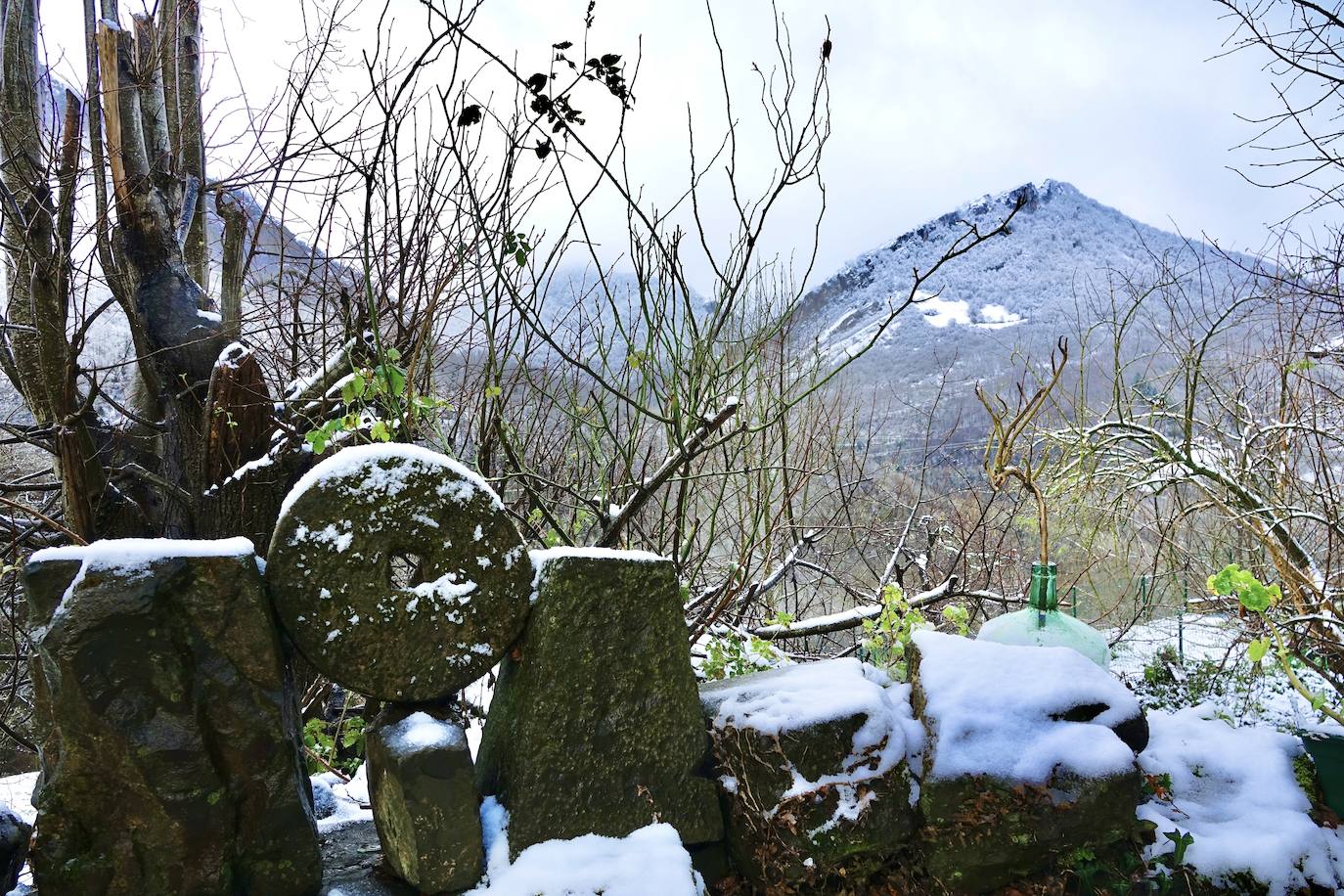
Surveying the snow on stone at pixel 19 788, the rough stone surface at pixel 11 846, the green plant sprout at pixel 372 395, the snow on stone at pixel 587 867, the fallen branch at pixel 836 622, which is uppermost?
the green plant sprout at pixel 372 395

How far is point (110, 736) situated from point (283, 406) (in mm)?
2064

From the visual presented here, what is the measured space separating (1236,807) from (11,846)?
2.94 m

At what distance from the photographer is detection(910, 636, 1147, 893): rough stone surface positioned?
6.22ft

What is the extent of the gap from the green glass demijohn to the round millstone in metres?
1.39

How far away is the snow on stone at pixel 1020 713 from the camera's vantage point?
1.91m

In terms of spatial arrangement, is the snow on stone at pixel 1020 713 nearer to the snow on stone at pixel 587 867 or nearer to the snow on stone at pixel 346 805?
the snow on stone at pixel 587 867

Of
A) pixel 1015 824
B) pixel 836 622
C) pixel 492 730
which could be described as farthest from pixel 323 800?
pixel 836 622

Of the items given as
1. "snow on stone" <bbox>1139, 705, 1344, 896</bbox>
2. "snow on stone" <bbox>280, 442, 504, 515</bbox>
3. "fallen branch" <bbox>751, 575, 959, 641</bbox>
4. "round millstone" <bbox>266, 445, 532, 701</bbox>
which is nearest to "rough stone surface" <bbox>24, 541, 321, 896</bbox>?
"round millstone" <bbox>266, 445, 532, 701</bbox>

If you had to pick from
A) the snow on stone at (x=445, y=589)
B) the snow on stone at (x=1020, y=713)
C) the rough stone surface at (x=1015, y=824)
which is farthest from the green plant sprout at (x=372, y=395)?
the rough stone surface at (x=1015, y=824)

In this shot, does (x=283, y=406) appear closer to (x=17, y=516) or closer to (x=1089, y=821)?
(x=17, y=516)

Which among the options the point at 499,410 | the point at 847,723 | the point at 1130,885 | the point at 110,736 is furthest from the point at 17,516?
the point at 1130,885

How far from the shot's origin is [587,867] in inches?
70.8

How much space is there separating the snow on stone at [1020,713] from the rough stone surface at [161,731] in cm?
153

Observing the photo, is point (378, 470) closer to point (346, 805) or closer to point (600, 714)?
point (600, 714)
